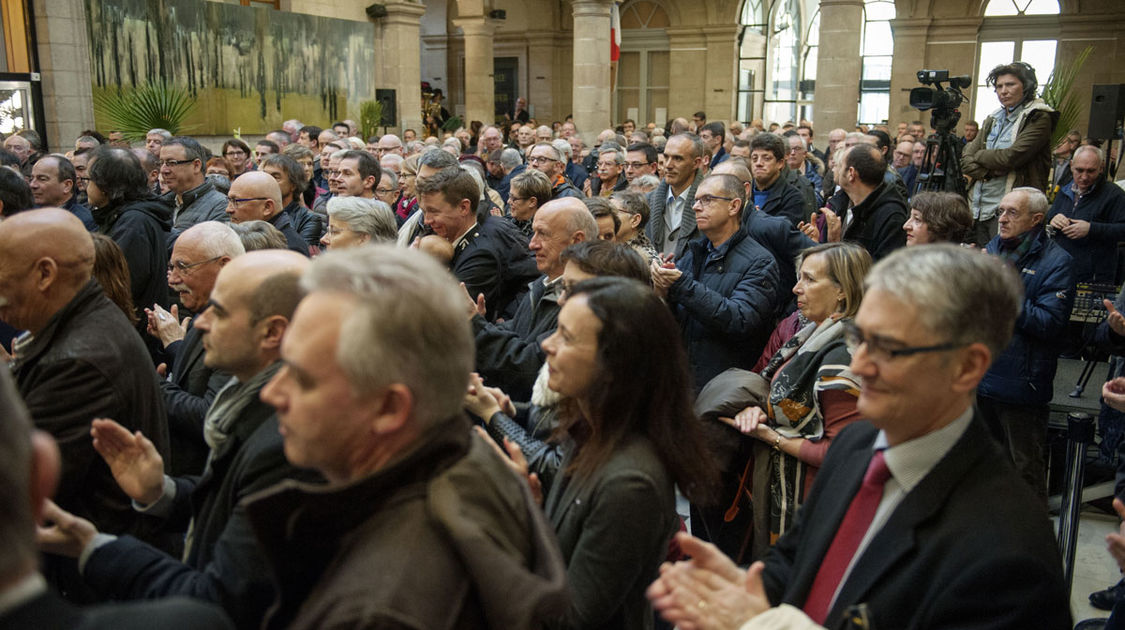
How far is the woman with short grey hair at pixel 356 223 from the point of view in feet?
14.8

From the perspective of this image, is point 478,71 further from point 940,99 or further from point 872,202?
point 872,202

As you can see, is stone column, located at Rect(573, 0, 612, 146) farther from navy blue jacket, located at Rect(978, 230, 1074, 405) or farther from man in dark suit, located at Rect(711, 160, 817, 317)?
navy blue jacket, located at Rect(978, 230, 1074, 405)

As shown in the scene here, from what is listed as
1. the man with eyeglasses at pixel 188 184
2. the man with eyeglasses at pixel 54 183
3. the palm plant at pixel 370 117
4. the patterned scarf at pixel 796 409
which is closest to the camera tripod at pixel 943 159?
the patterned scarf at pixel 796 409

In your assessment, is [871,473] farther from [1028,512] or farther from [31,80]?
[31,80]

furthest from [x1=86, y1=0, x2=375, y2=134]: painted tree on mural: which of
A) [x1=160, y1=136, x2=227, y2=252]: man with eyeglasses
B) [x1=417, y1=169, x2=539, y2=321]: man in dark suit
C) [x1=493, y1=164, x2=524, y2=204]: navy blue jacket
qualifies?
[x1=417, y1=169, x2=539, y2=321]: man in dark suit

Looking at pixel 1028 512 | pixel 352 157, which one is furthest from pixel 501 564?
pixel 352 157

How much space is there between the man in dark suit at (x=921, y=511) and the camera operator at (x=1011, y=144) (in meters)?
5.29

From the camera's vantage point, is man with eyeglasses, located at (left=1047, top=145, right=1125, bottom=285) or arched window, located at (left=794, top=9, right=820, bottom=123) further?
arched window, located at (left=794, top=9, right=820, bottom=123)

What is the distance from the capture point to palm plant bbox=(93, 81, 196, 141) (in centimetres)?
1117

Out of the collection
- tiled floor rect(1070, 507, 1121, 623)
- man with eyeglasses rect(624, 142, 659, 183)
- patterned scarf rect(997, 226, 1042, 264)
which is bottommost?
tiled floor rect(1070, 507, 1121, 623)

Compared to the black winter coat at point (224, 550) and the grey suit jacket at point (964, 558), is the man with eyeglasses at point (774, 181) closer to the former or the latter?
the grey suit jacket at point (964, 558)

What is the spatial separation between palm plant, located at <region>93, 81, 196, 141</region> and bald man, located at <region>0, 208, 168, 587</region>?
9309 mm

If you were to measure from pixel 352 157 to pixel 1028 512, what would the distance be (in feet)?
18.2

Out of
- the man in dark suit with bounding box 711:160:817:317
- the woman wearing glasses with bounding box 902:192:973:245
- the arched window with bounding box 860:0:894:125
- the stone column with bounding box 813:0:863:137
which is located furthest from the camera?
the arched window with bounding box 860:0:894:125
